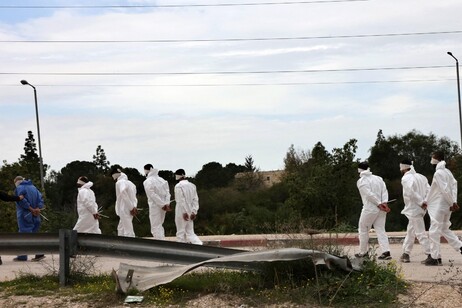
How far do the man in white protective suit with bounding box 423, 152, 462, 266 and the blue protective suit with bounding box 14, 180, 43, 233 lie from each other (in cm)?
801

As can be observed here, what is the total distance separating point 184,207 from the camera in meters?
17.3

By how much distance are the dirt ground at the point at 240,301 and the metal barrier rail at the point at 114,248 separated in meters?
0.77

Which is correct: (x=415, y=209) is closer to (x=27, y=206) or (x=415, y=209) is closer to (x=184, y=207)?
(x=184, y=207)

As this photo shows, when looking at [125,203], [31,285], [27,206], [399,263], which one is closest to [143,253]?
[31,285]

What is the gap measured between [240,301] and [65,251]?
105 inches

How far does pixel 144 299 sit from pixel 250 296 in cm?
127

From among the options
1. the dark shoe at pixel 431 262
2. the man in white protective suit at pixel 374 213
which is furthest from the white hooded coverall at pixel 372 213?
the dark shoe at pixel 431 262

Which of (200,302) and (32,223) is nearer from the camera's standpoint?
(200,302)

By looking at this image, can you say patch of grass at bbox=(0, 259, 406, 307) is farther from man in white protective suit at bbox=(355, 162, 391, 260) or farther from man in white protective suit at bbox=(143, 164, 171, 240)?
man in white protective suit at bbox=(143, 164, 171, 240)

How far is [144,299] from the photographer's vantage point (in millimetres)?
9367

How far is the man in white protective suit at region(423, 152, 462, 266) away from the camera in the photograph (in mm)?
13258

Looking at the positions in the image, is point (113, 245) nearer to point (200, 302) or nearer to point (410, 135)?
point (200, 302)

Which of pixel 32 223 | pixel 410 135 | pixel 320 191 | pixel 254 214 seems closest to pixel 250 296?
pixel 32 223

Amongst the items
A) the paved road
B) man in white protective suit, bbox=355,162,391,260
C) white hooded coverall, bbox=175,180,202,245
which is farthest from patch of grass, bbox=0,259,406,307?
white hooded coverall, bbox=175,180,202,245
